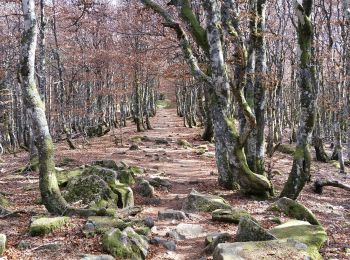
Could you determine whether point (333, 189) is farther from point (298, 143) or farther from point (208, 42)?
point (208, 42)

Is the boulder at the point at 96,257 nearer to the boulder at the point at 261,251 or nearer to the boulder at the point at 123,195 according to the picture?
the boulder at the point at 261,251

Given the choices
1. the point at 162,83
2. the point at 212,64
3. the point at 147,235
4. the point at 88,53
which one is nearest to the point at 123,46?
the point at 88,53

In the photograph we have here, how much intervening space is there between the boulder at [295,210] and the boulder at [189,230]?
214 cm

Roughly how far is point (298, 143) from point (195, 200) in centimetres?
302

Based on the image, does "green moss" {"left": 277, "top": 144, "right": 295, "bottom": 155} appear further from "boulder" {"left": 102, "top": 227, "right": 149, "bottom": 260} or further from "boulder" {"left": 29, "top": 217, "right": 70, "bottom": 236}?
"boulder" {"left": 29, "top": 217, "right": 70, "bottom": 236}

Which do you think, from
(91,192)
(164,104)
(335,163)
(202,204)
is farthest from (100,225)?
(164,104)

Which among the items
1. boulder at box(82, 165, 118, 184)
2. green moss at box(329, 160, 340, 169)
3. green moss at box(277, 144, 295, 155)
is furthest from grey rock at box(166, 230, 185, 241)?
green moss at box(277, 144, 295, 155)

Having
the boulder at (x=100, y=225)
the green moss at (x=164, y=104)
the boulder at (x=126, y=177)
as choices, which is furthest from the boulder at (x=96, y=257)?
the green moss at (x=164, y=104)

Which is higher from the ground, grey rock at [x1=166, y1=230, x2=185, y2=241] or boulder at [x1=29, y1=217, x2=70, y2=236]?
boulder at [x1=29, y1=217, x2=70, y2=236]

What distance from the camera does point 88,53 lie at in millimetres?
27812

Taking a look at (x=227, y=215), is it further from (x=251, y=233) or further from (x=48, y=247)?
(x=48, y=247)

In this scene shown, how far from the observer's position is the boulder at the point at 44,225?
6.68 m

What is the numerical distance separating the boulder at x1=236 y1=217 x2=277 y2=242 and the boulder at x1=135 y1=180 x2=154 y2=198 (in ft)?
14.9

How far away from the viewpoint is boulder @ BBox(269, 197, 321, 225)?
26.4 ft
